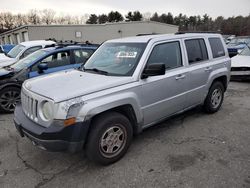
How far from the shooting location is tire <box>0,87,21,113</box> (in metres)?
5.78

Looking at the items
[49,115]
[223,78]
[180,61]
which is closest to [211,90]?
[223,78]

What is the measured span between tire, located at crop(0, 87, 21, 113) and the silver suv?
2386 mm

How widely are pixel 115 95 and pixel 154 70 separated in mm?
699

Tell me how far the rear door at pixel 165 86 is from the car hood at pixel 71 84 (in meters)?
0.47

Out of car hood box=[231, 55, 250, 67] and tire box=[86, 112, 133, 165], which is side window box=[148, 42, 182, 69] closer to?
tire box=[86, 112, 133, 165]

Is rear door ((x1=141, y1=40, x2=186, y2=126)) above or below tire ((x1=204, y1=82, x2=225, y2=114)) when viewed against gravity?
above

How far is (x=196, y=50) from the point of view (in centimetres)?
467

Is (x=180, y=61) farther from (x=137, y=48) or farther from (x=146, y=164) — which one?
(x=146, y=164)

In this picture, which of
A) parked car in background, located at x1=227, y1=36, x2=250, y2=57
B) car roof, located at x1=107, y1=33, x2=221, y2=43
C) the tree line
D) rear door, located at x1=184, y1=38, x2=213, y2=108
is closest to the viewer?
car roof, located at x1=107, y1=33, x2=221, y2=43

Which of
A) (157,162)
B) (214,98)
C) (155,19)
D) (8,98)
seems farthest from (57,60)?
(155,19)

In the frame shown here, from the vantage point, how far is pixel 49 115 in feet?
9.63

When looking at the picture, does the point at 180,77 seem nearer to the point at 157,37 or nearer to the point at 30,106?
the point at 157,37

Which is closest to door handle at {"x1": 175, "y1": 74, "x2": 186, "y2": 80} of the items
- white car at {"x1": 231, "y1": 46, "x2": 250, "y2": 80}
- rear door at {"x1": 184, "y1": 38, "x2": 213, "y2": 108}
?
rear door at {"x1": 184, "y1": 38, "x2": 213, "y2": 108}

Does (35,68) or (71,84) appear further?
(35,68)
